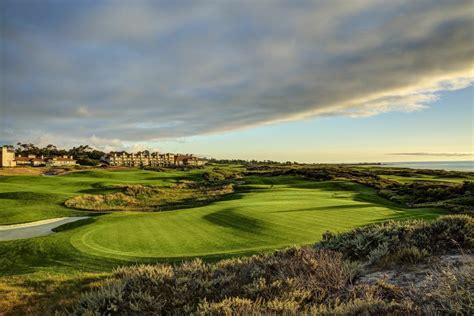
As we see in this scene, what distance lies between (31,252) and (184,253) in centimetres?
722

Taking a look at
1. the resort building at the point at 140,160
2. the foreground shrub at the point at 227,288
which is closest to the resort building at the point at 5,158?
the resort building at the point at 140,160

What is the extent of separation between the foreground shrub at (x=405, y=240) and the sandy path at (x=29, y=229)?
20171 mm

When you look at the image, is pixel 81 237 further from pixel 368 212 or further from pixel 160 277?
pixel 368 212

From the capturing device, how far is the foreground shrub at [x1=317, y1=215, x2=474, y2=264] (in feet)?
24.7

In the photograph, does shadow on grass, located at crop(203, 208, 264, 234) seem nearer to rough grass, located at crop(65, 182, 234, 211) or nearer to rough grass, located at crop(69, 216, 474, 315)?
rough grass, located at crop(69, 216, 474, 315)

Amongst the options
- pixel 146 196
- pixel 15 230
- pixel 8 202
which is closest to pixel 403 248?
pixel 15 230

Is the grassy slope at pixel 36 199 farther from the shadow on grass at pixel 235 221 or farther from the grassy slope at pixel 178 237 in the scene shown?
the shadow on grass at pixel 235 221

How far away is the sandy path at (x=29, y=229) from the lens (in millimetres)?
21844

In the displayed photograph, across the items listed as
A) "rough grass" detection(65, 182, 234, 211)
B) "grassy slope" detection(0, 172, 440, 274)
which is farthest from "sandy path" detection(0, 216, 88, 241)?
"rough grass" detection(65, 182, 234, 211)

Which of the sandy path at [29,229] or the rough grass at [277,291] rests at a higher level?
the rough grass at [277,291]

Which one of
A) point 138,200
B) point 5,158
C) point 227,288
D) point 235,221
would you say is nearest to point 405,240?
point 227,288

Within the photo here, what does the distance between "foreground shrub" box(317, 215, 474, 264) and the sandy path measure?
20.2 m

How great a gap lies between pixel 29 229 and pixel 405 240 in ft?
80.2

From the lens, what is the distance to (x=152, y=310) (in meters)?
4.93
